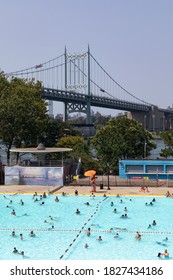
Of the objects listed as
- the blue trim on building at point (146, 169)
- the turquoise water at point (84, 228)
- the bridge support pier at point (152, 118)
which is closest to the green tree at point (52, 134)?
the blue trim on building at point (146, 169)

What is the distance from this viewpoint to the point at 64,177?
38.6 meters

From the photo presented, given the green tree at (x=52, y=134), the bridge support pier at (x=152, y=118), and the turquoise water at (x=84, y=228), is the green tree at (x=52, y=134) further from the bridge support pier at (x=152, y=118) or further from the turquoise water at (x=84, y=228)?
the bridge support pier at (x=152, y=118)

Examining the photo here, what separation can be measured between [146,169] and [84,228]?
16.6m

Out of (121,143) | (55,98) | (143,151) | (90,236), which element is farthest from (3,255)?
(55,98)

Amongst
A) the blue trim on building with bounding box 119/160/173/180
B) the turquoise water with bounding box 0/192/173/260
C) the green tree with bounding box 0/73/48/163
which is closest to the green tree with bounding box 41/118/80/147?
the green tree with bounding box 0/73/48/163

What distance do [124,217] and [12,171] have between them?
14.2 metres

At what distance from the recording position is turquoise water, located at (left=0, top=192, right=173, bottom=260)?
68.0 feet

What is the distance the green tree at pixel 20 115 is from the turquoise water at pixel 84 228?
1566 centimetres

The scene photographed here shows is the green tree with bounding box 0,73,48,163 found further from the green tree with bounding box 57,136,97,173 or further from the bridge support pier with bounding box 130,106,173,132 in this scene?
the bridge support pier with bounding box 130,106,173,132

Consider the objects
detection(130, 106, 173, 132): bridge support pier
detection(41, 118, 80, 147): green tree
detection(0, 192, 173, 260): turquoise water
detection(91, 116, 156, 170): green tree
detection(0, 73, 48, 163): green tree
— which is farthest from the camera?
detection(130, 106, 173, 132): bridge support pier

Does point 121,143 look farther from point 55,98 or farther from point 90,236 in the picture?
point 55,98

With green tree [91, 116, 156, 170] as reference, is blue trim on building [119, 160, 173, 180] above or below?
below

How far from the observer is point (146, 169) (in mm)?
40656

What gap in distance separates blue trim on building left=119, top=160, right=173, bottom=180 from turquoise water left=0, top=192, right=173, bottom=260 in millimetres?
8374
